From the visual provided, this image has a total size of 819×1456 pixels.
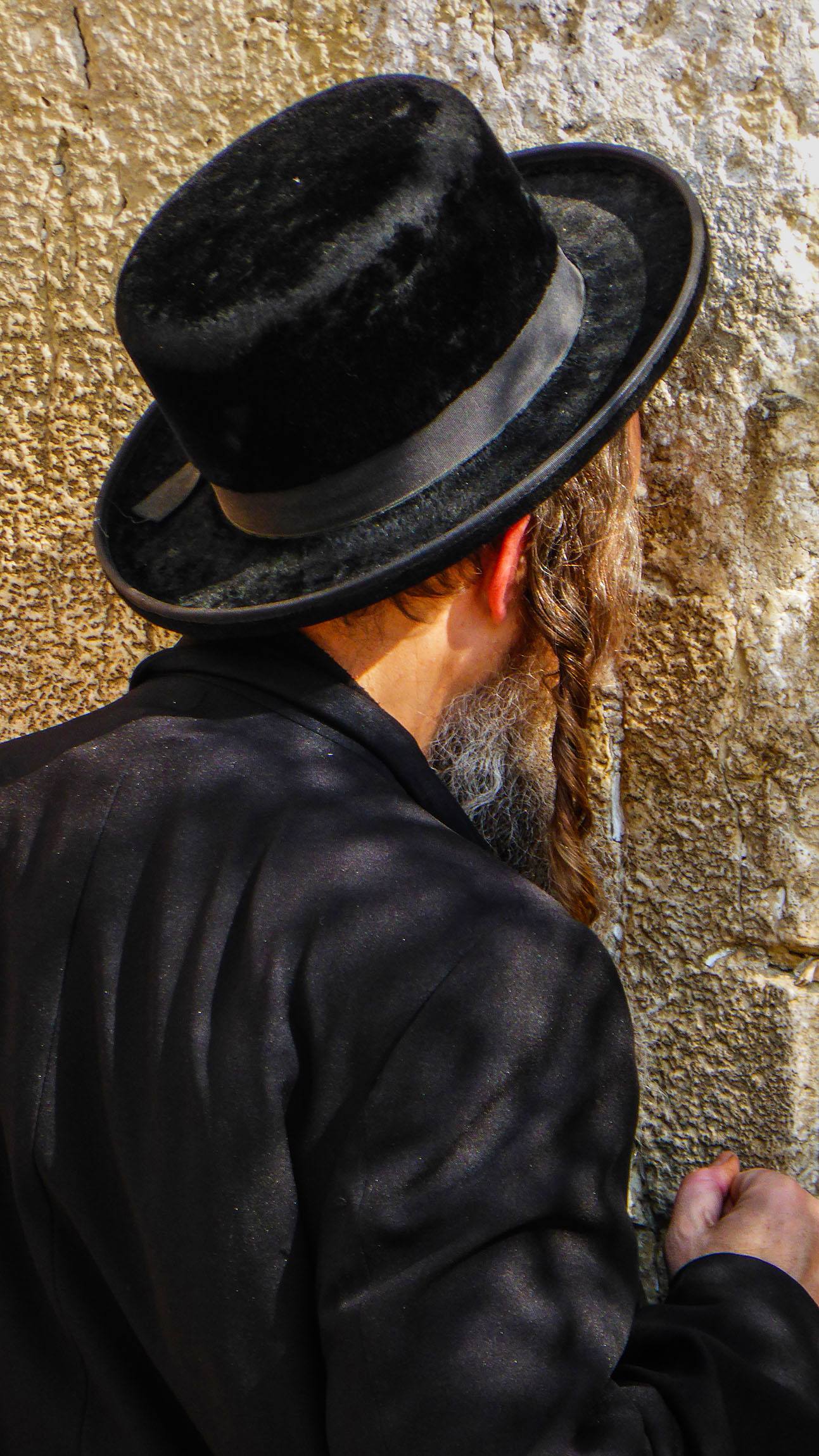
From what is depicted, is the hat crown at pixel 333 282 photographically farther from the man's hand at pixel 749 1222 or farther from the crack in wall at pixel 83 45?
the man's hand at pixel 749 1222

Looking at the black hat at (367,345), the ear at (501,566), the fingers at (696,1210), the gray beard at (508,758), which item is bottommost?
the fingers at (696,1210)

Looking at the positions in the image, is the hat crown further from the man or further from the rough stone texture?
the rough stone texture

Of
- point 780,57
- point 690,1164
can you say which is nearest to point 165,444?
point 780,57

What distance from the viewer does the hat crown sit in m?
1.04

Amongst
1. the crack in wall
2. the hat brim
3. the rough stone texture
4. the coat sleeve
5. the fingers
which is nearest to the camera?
the coat sleeve

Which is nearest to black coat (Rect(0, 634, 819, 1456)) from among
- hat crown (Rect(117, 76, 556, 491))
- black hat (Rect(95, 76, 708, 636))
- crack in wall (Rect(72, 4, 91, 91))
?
black hat (Rect(95, 76, 708, 636))

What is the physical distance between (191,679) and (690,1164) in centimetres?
110

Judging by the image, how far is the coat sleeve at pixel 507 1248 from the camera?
0.95 m

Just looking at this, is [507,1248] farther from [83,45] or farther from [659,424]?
[83,45]

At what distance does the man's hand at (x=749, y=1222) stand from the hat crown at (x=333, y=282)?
953 millimetres

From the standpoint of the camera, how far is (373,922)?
3.39 ft

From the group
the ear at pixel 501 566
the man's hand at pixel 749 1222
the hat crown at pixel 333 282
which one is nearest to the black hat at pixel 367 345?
the hat crown at pixel 333 282

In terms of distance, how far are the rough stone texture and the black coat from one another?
0.58 meters

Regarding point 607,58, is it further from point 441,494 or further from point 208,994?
point 208,994
